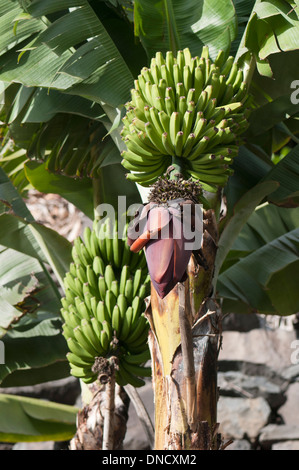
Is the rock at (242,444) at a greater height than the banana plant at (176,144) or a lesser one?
lesser

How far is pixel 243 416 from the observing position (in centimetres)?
488

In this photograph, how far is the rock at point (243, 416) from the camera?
480cm

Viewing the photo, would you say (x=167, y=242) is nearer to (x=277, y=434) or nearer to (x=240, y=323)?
(x=277, y=434)

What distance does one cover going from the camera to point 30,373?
119 inches

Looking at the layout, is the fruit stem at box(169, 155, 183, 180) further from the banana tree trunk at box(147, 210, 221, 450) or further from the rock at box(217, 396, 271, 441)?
the rock at box(217, 396, 271, 441)

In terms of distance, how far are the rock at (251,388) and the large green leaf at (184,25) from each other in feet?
12.3

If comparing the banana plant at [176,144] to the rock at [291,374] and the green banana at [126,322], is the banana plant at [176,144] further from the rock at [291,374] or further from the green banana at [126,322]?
the rock at [291,374]

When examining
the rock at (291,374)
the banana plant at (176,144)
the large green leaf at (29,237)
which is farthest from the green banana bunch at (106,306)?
the rock at (291,374)

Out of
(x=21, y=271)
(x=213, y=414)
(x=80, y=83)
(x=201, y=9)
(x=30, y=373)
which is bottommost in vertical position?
(x=213, y=414)

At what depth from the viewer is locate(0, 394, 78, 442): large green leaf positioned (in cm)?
275

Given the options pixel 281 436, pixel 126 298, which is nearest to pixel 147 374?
pixel 126 298
